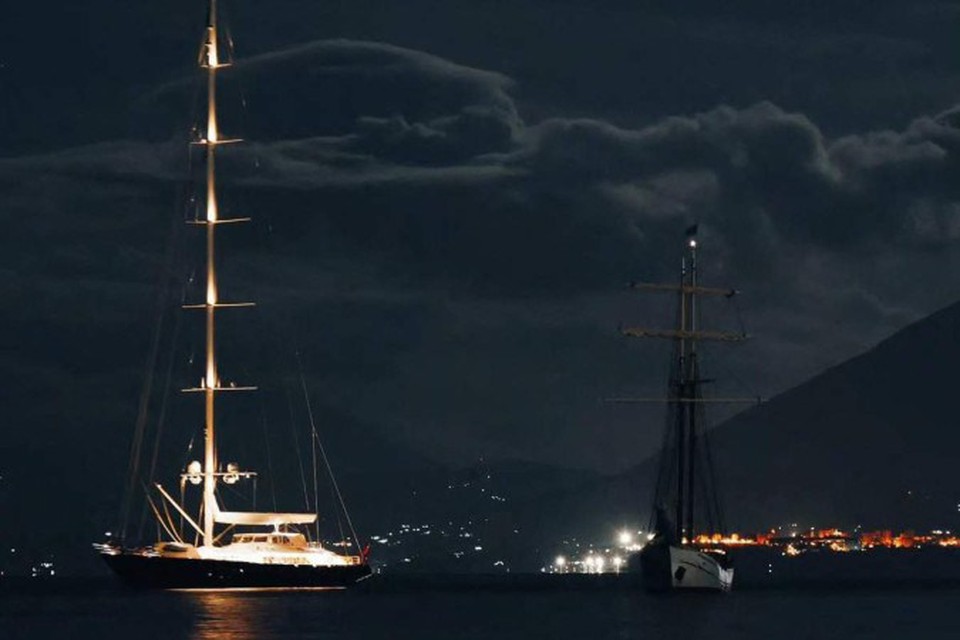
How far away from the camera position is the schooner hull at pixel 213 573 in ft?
537

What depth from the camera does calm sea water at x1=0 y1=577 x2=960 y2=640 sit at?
418 feet

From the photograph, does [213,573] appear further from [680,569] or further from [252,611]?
[680,569]

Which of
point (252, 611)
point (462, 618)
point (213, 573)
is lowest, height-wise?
point (252, 611)

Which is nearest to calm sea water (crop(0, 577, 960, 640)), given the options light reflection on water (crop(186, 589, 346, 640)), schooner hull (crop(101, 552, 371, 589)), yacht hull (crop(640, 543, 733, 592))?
light reflection on water (crop(186, 589, 346, 640))

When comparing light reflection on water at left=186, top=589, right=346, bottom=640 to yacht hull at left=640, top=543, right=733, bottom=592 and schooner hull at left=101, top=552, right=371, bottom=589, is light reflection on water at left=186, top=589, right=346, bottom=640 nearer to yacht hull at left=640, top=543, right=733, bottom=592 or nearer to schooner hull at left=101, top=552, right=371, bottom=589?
schooner hull at left=101, top=552, right=371, bottom=589

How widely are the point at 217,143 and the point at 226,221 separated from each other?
5.50 meters

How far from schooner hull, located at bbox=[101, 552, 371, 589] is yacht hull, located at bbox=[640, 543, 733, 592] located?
1125 inches

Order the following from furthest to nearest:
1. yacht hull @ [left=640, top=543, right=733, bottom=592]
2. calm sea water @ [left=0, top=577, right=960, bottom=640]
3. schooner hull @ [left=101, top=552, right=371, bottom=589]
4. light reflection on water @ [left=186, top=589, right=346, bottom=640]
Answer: yacht hull @ [left=640, top=543, right=733, bottom=592] → schooner hull @ [left=101, top=552, right=371, bottom=589] → calm sea water @ [left=0, top=577, right=960, bottom=640] → light reflection on water @ [left=186, top=589, right=346, bottom=640]

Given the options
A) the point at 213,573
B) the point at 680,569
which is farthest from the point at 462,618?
the point at 680,569

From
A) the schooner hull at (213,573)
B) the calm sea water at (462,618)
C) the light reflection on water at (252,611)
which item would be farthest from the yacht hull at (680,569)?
the schooner hull at (213,573)

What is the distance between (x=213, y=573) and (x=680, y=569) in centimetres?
3963

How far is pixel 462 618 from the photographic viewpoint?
15162 cm

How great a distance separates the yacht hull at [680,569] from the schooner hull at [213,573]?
28.6 m

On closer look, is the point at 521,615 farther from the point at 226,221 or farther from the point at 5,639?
the point at 5,639
